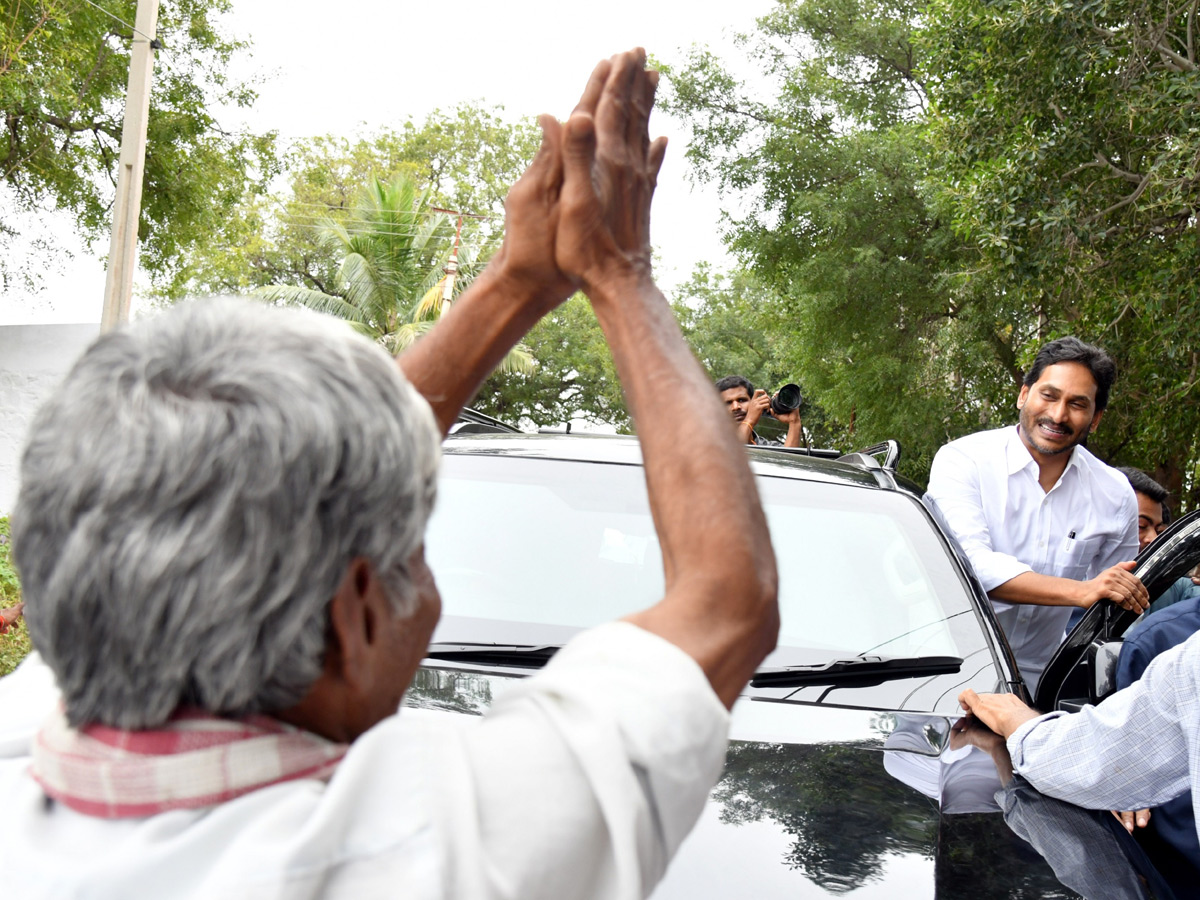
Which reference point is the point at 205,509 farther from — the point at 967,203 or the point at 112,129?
the point at 112,129

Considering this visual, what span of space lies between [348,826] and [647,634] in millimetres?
268

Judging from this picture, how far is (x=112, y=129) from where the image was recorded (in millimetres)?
13734

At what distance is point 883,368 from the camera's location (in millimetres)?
16734

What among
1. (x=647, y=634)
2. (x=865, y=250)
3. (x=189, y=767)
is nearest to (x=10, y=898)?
(x=189, y=767)

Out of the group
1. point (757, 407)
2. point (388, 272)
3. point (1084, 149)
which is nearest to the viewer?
point (757, 407)

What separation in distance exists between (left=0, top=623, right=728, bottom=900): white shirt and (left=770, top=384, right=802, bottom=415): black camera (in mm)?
5227

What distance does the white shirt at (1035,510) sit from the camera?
387cm

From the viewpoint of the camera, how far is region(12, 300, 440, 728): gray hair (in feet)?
2.64

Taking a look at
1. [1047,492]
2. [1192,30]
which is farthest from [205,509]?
[1192,30]

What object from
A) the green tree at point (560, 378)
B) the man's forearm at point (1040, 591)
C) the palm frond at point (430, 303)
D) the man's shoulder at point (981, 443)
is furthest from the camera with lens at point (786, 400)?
the green tree at point (560, 378)

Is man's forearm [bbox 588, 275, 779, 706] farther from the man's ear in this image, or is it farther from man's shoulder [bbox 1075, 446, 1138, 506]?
man's shoulder [bbox 1075, 446, 1138, 506]

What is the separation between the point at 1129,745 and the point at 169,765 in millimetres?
1858

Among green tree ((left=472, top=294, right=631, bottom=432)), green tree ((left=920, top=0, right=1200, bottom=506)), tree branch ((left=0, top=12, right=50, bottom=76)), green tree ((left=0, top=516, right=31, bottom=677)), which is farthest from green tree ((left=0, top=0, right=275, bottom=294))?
green tree ((left=472, top=294, right=631, bottom=432))

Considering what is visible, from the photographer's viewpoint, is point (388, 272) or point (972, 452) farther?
point (388, 272)
